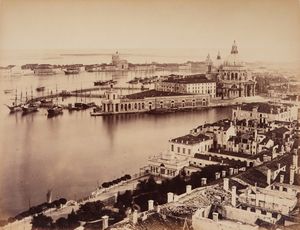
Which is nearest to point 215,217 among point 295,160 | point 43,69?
point 295,160

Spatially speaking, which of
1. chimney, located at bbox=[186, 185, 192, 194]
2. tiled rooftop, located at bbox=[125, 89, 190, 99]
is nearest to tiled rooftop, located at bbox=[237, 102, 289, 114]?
tiled rooftop, located at bbox=[125, 89, 190, 99]

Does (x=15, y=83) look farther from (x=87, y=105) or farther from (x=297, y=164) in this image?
(x=297, y=164)

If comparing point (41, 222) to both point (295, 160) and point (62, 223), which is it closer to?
point (62, 223)

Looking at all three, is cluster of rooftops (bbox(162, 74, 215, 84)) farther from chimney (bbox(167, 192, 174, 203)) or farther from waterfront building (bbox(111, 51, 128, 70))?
chimney (bbox(167, 192, 174, 203))

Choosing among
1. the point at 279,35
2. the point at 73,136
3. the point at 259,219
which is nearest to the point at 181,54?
the point at 279,35

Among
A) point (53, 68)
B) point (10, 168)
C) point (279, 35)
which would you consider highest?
point (279, 35)

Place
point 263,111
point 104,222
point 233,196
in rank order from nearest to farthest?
point 104,222 → point 233,196 → point 263,111
